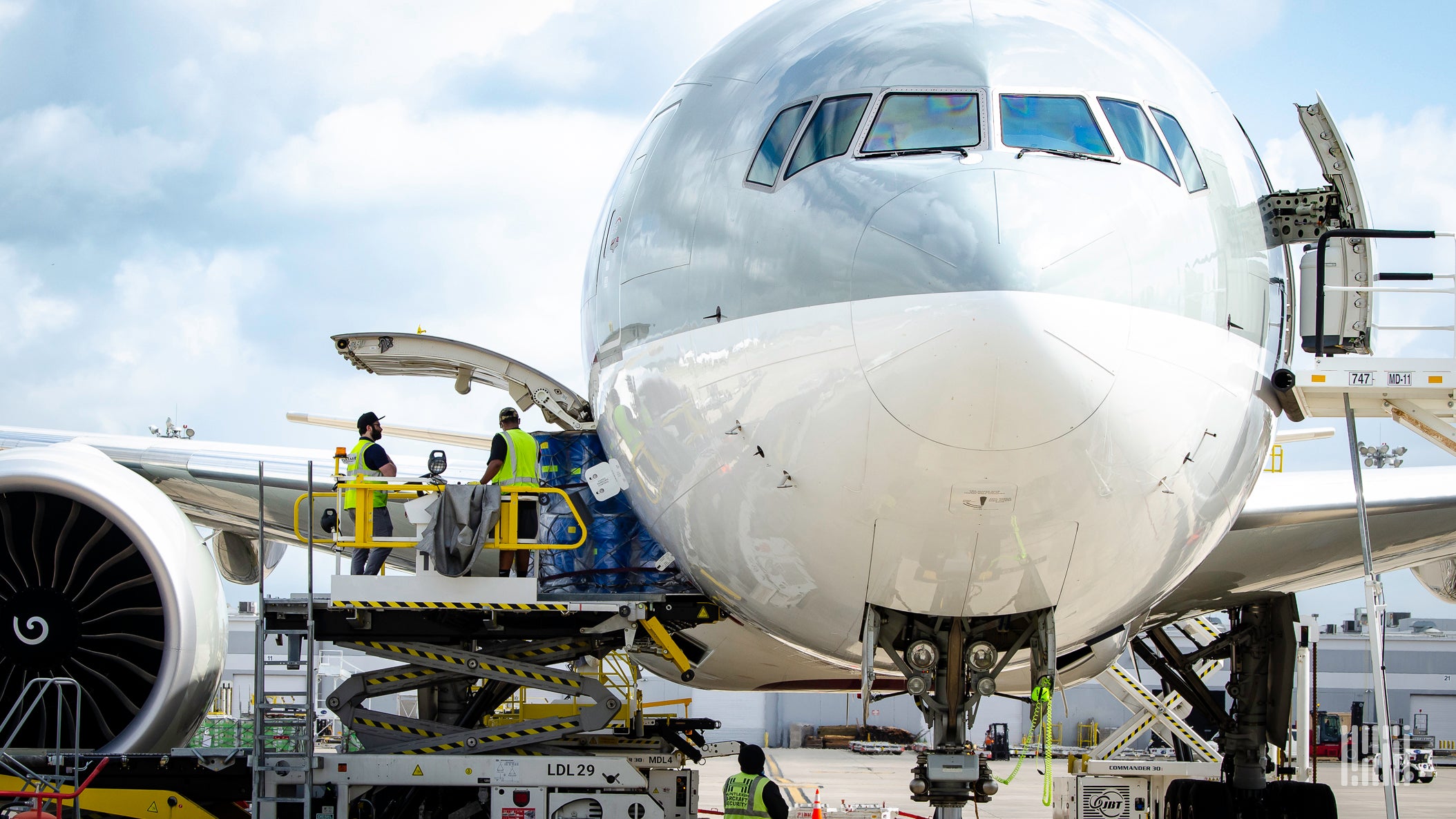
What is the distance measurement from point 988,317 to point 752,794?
311 centimetres

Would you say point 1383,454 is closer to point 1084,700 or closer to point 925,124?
point 925,124

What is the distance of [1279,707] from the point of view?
10.3 metres

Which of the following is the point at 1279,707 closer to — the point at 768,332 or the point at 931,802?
the point at 931,802

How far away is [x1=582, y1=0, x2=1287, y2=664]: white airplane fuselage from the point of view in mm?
4965

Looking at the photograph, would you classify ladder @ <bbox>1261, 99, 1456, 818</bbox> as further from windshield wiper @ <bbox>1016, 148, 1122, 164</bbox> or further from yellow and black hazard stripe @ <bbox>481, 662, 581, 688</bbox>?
yellow and black hazard stripe @ <bbox>481, 662, 581, 688</bbox>

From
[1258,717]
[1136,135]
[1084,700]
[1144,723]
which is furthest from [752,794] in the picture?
[1084,700]

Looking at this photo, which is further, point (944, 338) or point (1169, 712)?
point (1169, 712)

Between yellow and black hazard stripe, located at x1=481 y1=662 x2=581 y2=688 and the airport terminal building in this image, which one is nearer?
yellow and black hazard stripe, located at x1=481 y1=662 x2=581 y2=688

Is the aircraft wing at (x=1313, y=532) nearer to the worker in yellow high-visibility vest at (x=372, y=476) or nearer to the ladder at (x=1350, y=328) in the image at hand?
the ladder at (x=1350, y=328)

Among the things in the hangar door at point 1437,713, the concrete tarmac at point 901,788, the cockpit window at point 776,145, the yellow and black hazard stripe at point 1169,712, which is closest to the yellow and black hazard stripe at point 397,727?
the cockpit window at point 776,145

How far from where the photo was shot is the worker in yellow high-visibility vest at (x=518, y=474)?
786cm

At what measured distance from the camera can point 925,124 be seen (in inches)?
217

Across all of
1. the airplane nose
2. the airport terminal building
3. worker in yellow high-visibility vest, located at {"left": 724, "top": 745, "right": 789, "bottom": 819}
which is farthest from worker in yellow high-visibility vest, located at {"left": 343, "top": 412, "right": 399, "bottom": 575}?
the airport terminal building

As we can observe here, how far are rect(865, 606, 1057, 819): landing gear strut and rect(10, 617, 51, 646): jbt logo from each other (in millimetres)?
5677
